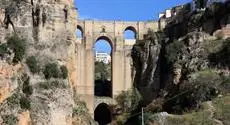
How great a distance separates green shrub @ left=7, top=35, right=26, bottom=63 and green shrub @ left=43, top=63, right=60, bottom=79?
8.43 ft

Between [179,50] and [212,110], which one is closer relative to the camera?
[212,110]

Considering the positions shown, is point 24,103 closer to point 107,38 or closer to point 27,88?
point 27,88

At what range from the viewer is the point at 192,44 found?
6988 centimetres

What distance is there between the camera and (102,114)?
85.9 metres

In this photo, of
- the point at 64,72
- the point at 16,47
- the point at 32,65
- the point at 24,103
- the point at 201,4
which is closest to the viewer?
the point at 24,103

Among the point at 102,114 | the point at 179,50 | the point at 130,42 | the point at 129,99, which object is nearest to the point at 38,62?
the point at 179,50

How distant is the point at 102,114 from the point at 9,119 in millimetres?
32817

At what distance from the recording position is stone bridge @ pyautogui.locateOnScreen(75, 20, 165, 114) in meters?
80.8

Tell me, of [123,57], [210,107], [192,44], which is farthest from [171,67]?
[210,107]

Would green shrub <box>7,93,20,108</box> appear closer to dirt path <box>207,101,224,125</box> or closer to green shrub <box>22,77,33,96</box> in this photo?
green shrub <box>22,77,33,96</box>

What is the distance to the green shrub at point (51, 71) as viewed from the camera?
60812 millimetres

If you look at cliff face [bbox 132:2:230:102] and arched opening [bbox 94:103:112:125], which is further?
arched opening [bbox 94:103:112:125]

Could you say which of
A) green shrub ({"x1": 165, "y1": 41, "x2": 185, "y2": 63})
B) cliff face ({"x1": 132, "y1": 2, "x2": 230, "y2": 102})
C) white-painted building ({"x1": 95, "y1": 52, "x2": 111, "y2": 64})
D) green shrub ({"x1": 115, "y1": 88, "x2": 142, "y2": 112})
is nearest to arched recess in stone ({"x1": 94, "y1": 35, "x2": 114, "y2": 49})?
cliff face ({"x1": 132, "y1": 2, "x2": 230, "y2": 102})

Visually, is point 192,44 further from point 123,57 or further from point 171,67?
point 123,57
